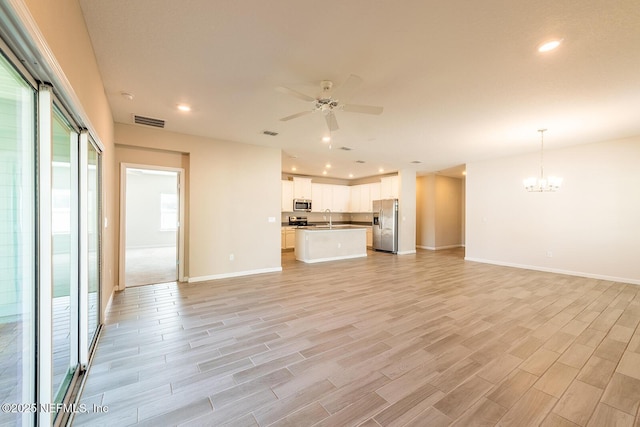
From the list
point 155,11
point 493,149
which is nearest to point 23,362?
point 155,11

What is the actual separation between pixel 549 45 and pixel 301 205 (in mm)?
7782

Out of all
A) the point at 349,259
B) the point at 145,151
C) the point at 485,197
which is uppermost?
the point at 145,151

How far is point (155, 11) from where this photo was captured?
6.39ft

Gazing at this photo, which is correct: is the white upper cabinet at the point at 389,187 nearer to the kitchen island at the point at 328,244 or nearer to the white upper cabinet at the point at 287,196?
the kitchen island at the point at 328,244

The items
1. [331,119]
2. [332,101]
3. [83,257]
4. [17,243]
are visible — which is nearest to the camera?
[17,243]

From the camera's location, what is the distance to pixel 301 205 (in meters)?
9.46

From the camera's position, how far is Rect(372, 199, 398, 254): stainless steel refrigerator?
866cm

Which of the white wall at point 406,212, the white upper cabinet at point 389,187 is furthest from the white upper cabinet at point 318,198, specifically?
the white wall at point 406,212

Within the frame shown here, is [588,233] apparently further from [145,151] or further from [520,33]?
[145,151]

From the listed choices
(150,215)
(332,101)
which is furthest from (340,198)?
(332,101)

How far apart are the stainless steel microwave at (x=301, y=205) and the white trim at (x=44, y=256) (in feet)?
25.8

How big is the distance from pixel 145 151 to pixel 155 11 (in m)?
3.38

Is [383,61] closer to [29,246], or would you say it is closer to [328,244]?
[29,246]

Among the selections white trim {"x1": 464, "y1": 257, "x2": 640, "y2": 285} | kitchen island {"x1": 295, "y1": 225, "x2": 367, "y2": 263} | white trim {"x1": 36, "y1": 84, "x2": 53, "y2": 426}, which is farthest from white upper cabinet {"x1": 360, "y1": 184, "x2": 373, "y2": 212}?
white trim {"x1": 36, "y1": 84, "x2": 53, "y2": 426}
